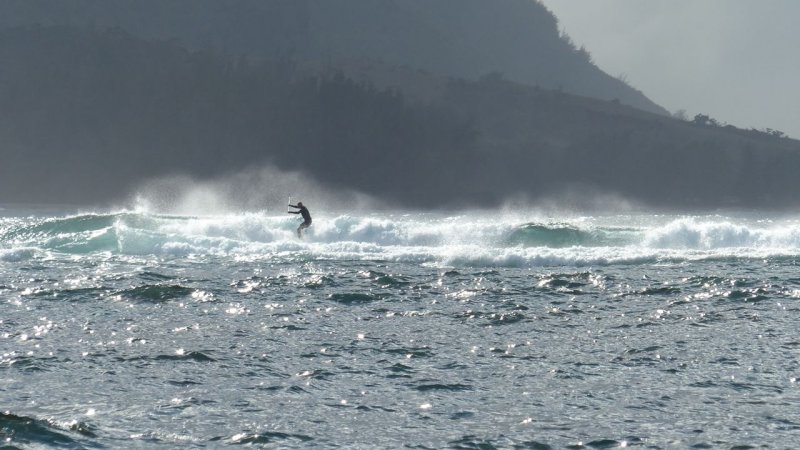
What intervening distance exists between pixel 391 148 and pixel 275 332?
12938 cm

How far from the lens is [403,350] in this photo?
18484 mm

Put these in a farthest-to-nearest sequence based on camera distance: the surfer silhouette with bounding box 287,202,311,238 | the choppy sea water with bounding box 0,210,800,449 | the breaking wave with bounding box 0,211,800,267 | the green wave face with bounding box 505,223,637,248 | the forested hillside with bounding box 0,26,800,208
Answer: the forested hillside with bounding box 0,26,800,208 → the surfer silhouette with bounding box 287,202,311,238 → the green wave face with bounding box 505,223,637,248 → the breaking wave with bounding box 0,211,800,267 → the choppy sea water with bounding box 0,210,800,449

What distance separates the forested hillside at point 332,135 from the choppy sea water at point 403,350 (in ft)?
320

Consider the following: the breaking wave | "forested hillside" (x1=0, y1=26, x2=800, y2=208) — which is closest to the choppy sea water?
the breaking wave

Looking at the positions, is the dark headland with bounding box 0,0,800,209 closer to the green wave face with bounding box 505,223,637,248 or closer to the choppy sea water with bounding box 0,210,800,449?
the green wave face with bounding box 505,223,637,248

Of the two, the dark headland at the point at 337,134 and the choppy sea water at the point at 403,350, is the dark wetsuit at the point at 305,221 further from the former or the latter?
the dark headland at the point at 337,134

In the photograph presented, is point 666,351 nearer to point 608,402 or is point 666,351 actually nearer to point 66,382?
point 608,402

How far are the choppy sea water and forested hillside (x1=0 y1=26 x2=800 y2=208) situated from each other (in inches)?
3843

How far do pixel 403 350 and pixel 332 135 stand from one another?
132 m

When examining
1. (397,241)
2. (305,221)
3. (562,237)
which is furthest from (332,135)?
A: (562,237)

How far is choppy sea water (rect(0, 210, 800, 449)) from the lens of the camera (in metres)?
13.5

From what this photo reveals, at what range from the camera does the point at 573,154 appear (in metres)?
153

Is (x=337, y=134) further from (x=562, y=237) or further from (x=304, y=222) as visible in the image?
(x=562, y=237)

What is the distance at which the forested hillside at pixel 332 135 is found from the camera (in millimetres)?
137250
